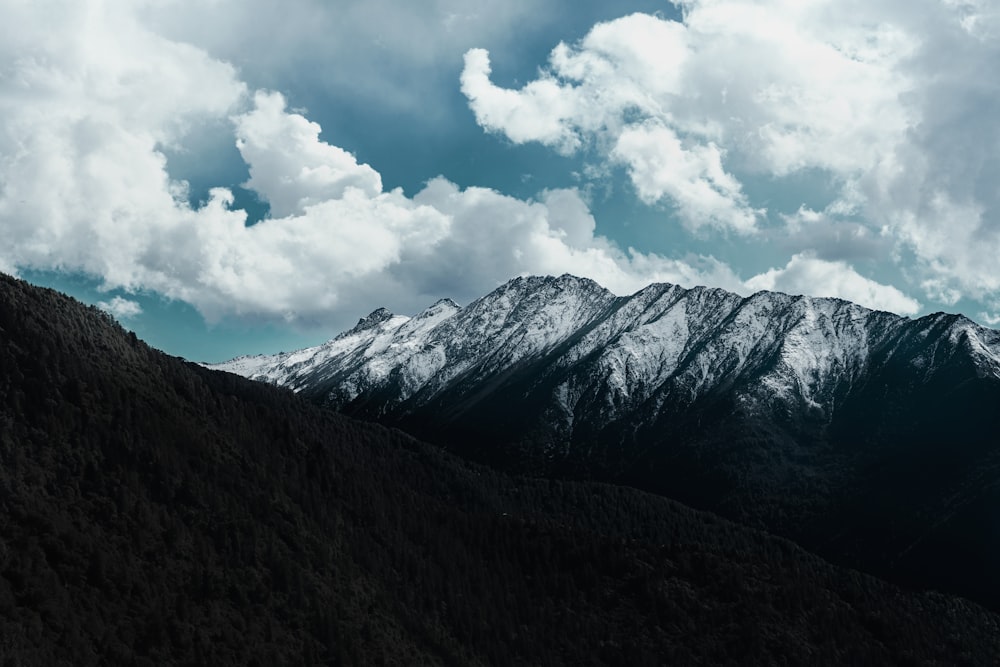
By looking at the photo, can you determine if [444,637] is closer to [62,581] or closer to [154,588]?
[154,588]

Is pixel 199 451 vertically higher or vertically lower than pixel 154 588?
higher

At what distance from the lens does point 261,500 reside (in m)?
178

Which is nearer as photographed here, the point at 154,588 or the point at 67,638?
the point at 67,638

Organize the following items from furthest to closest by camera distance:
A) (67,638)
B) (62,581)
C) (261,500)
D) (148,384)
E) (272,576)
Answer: (148,384) < (261,500) < (272,576) < (62,581) < (67,638)

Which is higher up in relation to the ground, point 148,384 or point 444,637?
point 148,384

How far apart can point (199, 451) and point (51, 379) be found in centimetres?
3312

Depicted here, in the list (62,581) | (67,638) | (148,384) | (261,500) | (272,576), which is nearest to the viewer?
(67,638)

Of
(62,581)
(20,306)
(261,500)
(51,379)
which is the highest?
(20,306)

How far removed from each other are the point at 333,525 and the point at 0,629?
96.8 metres

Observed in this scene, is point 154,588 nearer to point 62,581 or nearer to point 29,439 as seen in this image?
point 62,581

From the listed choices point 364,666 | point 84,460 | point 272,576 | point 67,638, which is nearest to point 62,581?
point 67,638

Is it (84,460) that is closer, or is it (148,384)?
(84,460)

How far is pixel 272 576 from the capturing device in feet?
511

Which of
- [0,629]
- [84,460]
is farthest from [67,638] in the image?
[84,460]
